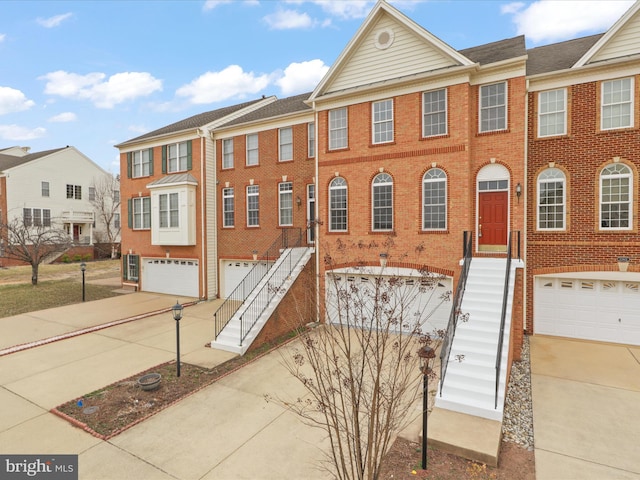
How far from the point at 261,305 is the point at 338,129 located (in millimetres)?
7656

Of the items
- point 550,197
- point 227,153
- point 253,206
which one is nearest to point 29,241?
point 227,153

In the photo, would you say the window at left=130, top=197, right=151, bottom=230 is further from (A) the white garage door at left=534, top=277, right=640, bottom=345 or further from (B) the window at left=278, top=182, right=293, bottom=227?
(A) the white garage door at left=534, top=277, right=640, bottom=345

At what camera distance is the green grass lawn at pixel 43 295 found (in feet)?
54.2

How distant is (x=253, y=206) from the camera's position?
17766 mm

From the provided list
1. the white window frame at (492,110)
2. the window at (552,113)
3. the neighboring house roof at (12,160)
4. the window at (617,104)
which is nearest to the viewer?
the window at (617,104)

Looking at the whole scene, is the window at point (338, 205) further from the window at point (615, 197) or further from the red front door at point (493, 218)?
the window at point (615, 197)

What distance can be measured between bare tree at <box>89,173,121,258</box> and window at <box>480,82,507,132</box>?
41.2 meters

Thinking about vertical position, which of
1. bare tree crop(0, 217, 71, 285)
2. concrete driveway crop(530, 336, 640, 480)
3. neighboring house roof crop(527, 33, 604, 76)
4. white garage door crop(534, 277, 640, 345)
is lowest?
concrete driveway crop(530, 336, 640, 480)

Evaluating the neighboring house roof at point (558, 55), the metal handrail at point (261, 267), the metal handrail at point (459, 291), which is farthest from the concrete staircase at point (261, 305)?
the neighboring house roof at point (558, 55)

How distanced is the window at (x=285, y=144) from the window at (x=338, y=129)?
3161mm

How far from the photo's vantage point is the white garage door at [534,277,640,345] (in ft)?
36.3

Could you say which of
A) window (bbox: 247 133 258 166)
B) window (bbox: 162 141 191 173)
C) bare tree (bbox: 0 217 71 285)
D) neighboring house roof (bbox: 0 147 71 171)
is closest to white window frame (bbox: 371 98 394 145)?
window (bbox: 247 133 258 166)

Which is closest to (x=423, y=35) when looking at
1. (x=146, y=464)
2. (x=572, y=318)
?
(x=572, y=318)

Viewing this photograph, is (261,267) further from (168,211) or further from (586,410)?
(586,410)
